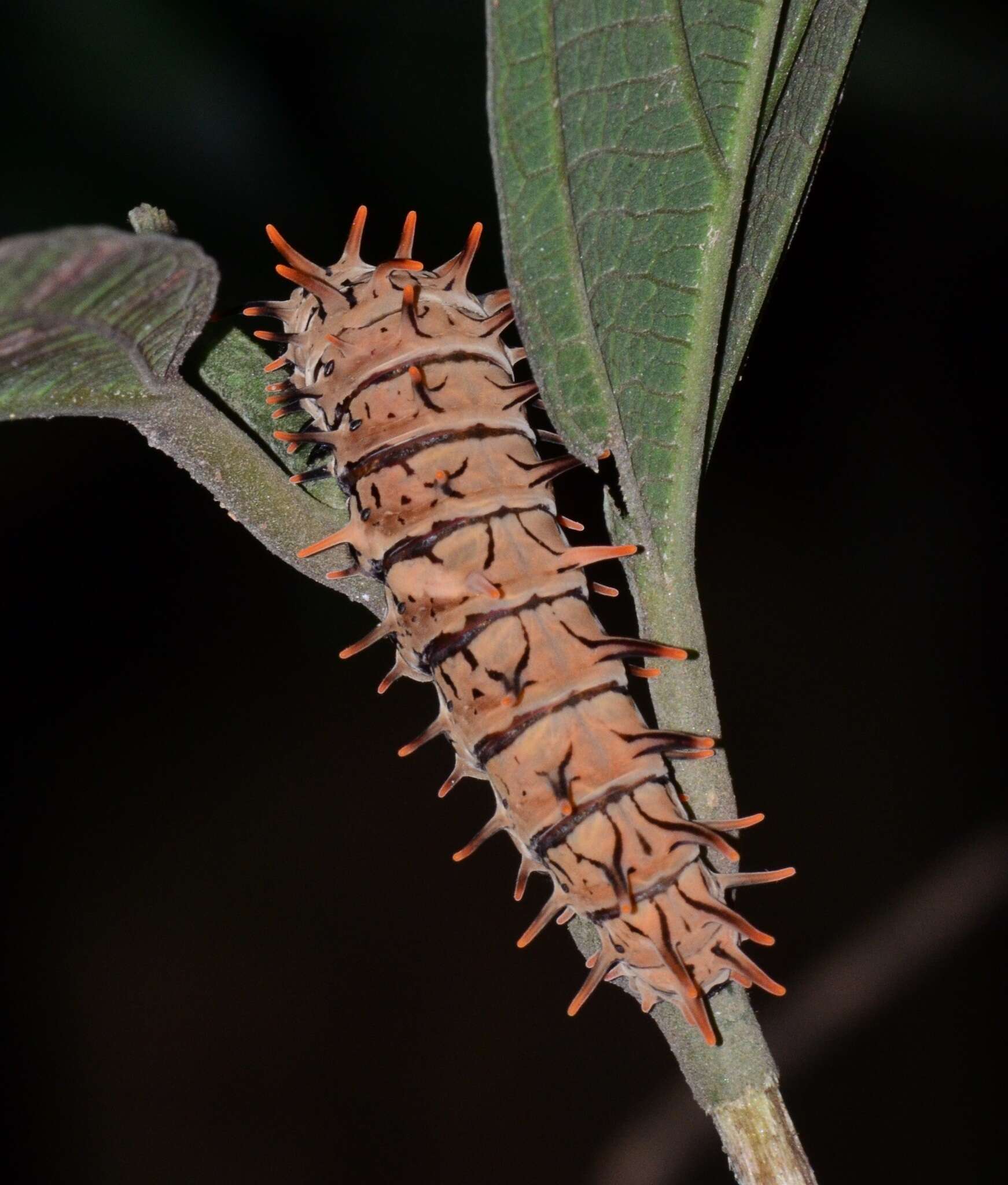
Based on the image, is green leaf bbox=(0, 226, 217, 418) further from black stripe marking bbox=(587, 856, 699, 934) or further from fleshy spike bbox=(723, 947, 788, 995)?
fleshy spike bbox=(723, 947, 788, 995)

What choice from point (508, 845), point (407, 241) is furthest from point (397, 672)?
point (508, 845)

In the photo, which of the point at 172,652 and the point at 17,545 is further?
the point at 172,652

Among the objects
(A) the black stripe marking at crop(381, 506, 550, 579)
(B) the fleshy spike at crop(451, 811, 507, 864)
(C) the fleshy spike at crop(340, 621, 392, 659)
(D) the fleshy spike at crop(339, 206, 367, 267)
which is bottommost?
(B) the fleshy spike at crop(451, 811, 507, 864)

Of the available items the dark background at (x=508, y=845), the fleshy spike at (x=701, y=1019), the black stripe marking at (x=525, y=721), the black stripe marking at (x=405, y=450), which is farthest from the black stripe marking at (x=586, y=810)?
the dark background at (x=508, y=845)

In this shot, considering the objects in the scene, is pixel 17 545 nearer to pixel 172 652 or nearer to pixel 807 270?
pixel 172 652

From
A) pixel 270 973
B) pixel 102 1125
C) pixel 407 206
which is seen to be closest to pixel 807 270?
pixel 407 206

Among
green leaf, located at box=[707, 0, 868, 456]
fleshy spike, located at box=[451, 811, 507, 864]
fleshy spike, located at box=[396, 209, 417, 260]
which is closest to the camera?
green leaf, located at box=[707, 0, 868, 456]

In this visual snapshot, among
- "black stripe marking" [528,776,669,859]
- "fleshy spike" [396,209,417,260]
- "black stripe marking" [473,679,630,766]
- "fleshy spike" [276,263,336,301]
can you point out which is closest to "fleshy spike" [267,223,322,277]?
"fleshy spike" [276,263,336,301]
